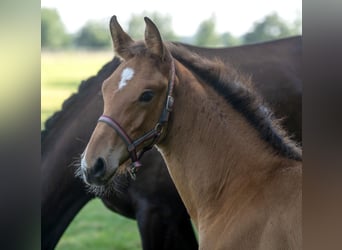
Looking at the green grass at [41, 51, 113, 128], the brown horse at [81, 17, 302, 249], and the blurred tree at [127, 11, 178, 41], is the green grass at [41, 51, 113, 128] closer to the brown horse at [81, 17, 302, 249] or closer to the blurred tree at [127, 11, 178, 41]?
the blurred tree at [127, 11, 178, 41]

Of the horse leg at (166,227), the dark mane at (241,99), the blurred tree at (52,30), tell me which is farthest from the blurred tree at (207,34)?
the horse leg at (166,227)

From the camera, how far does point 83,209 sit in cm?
385

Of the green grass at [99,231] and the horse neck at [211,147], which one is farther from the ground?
the horse neck at [211,147]

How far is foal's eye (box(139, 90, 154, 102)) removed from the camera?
2.95m

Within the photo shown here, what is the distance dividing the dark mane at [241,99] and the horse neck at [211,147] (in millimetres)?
33

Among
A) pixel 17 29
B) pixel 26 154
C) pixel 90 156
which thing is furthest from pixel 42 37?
pixel 90 156

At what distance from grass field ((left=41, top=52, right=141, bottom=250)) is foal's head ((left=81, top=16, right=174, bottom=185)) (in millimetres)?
533

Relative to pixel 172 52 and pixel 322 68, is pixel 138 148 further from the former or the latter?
pixel 322 68

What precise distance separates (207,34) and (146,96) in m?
0.77

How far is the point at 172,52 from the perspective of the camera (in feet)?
10.3

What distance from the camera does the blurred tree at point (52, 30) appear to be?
3.39 metres

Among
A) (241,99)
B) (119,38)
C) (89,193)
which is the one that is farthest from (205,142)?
(89,193)

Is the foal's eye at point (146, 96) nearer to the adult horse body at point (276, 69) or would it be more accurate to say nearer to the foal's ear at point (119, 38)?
the foal's ear at point (119, 38)

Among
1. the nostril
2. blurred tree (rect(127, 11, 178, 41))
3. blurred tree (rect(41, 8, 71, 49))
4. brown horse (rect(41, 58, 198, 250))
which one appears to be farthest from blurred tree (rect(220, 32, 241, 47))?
the nostril
